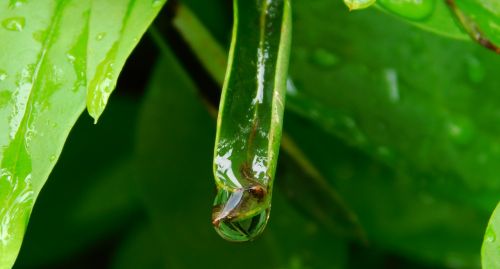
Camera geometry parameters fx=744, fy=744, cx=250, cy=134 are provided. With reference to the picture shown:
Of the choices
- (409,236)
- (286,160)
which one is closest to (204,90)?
(286,160)

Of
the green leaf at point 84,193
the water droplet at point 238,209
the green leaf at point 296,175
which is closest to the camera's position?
the water droplet at point 238,209

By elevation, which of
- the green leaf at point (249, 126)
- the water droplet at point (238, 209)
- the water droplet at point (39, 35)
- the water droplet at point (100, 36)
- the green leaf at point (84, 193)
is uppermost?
the water droplet at point (39, 35)

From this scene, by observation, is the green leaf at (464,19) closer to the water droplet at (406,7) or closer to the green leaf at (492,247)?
the water droplet at (406,7)

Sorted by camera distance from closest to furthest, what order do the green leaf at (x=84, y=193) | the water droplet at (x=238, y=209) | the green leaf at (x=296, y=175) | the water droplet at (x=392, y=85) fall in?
the water droplet at (x=238, y=209) < the green leaf at (x=296, y=175) < the water droplet at (x=392, y=85) < the green leaf at (x=84, y=193)

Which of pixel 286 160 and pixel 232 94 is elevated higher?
pixel 232 94

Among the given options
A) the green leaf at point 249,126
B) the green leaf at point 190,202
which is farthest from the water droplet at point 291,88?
the green leaf at point 249,126

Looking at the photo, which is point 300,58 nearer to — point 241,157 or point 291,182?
point 291,182

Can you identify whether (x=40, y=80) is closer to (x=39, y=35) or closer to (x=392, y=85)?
(x=39, y=35)
